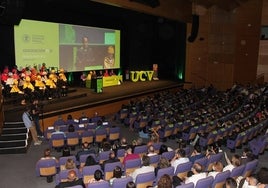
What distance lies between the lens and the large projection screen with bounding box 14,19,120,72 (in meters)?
15.5

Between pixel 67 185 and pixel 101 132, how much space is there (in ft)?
15.5

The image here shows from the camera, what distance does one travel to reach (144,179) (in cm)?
657

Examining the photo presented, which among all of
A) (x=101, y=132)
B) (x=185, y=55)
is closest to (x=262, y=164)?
(x=101, y=132)

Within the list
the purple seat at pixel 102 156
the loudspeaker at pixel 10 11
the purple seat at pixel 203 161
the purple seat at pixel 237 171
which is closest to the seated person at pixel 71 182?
the purple seat at pixel 102 156

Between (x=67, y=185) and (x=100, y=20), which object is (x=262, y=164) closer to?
(x=67, y=185)

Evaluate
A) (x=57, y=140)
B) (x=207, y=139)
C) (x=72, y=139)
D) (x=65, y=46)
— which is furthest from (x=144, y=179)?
(x=65, y=46)

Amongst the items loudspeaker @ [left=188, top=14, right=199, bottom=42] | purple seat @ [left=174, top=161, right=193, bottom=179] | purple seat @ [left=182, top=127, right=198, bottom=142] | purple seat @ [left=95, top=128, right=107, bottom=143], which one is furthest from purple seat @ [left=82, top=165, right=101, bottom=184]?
loudspeaker @ [left=188, top=14, right=199, bottom=42]

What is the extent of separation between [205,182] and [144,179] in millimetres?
1214

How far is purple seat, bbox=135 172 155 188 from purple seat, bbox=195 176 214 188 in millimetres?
1015

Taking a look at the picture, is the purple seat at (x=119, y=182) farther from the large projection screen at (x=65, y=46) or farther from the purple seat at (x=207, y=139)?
the large projection screen at (x=65, y=46)

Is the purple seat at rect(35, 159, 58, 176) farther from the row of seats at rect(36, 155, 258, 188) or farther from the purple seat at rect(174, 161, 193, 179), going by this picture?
the purple seat at rect(174, 161, 193, 179)

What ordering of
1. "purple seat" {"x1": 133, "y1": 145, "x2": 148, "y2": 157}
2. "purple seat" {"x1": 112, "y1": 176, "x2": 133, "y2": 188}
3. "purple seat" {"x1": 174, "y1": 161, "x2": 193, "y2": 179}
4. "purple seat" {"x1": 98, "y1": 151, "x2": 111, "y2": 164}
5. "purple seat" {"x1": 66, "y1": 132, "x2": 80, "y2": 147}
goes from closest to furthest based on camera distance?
"purple seat" {"x1": 112, "y1": 176, "x2": 133, "y2": 188}, "purple seat" {"x1": 174, "y1": 161, "x2": 193, "y2": 179}, "purple seat" {"x1": 98, "y1": 151, "x2": 111, "y2": 164}, "purple seat" {"x1": 133, "y1": 145, "x2": 148, "y2": 157}, "purple seat" {"x1": 66, "y1": 132, "x2": 80, "y2": 147}

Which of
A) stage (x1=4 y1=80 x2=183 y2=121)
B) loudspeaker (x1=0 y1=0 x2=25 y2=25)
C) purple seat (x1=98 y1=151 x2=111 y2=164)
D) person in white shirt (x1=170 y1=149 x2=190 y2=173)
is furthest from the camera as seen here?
stage (x1=4 y1=80 x2=183 y2=121)

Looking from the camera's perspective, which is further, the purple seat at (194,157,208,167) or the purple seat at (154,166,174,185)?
the purple seat at (194,157,208,167)
